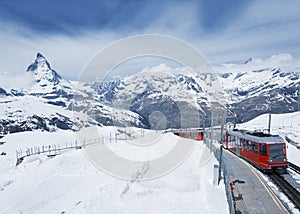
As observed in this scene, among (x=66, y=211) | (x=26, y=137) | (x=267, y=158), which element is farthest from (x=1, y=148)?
(x=267, y=158)

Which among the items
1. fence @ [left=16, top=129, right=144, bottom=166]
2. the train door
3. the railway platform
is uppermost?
the train door

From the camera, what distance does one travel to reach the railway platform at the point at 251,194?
16.1 meters

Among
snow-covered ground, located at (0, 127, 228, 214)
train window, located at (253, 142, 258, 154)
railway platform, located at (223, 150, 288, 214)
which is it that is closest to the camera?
snow-covered ground, located at (0, 127, 228, 214)

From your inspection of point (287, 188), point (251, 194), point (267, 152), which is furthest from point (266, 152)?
point (251, 194)

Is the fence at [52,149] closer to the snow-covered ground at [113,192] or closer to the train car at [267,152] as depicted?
the snow-covered ground at [113,192]

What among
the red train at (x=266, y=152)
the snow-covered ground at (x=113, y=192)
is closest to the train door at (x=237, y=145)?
the red train at (x=266, y=152)

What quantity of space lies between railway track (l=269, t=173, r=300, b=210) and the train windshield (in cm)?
159

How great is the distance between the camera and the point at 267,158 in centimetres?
2403

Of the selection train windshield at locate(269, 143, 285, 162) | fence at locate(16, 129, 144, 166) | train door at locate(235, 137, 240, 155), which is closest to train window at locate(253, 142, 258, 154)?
train windshield at locate(269, 143, 285, 162)

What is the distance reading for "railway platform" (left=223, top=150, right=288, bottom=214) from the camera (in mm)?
16062

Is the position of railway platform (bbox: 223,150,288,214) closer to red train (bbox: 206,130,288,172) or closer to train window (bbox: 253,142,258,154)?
red train (bbox: 206,130,288,172)

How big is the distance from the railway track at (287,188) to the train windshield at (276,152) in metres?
1.59

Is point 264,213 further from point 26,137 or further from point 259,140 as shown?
point 26,137

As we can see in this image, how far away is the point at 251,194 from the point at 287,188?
3678 millimetres
